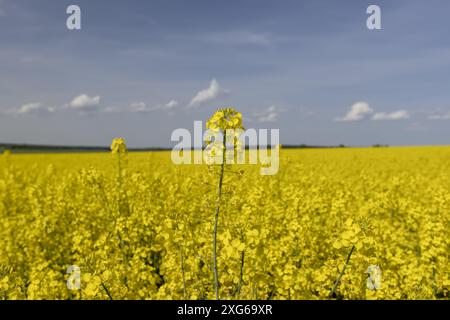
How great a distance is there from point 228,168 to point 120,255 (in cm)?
423

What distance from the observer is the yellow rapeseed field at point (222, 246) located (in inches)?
168

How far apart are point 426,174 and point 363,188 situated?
10033mm

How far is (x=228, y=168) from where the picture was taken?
3625mm

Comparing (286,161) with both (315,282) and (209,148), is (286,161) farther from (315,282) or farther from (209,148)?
(209,148)

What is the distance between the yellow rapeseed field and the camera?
4.27 m

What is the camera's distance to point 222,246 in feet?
16.8
